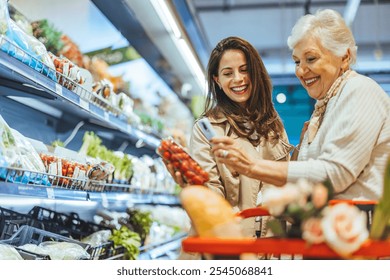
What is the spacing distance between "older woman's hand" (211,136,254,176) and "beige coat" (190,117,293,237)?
1.53 feet

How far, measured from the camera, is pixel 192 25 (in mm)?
4273

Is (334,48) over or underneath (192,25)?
underneath

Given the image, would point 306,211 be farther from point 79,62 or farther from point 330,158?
point 79,62

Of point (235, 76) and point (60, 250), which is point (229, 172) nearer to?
point (235, 76)

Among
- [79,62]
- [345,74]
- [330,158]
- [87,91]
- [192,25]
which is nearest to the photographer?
[330,158]

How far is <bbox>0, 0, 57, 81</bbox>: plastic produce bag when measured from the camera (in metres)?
2.17

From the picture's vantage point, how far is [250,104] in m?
2.26

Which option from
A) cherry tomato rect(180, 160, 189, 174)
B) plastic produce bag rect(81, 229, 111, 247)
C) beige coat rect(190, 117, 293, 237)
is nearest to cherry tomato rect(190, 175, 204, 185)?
cherry tomato rect(180, 160, 189, 174)

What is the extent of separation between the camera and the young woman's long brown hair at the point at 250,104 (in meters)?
2.22

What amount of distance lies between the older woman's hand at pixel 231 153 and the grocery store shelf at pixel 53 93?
3.09ft

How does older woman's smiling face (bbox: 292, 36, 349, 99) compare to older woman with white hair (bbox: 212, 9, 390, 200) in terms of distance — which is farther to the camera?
older woman's smiling face (bbox: 292, 36, 349, 99)

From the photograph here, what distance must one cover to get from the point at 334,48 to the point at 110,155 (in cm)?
216

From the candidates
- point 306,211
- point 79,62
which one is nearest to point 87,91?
point 79,62

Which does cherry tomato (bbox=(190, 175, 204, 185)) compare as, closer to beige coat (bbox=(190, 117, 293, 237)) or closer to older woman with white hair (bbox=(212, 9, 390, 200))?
older woman with white hair (bbox=(212, 9, 390, 200))
